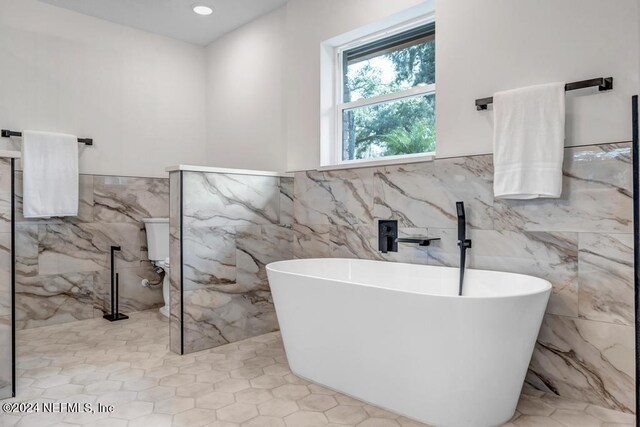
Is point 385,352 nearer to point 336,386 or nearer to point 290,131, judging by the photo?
point 336,386

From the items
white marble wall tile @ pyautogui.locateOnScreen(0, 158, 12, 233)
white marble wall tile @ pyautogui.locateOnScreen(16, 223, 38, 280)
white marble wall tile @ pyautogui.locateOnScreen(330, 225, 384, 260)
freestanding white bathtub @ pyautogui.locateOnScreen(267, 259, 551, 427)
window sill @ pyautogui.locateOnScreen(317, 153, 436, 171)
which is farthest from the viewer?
white marble wall tile @ pyautogui.locateOnScreen(16, 223, 38, 280)

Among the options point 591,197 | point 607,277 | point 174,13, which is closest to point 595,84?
point 591,197

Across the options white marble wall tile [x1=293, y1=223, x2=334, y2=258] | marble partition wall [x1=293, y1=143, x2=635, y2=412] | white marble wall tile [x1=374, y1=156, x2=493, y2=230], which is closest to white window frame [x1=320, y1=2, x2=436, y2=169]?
white marble wall tile [x1=374, y1=156, x2=493, y2=230]

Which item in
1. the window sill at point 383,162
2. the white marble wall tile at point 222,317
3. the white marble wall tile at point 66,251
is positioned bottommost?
the white marble wall tile at point 222,317

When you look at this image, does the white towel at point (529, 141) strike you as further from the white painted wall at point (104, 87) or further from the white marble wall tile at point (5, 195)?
the white painted wall at point (104, 87)

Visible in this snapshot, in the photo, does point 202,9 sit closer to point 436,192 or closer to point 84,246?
point 84,246

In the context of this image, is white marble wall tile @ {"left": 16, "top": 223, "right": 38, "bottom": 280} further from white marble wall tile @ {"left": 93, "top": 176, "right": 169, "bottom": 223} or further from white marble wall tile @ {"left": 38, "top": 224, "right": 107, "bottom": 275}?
white marble wall tile @ {"left": 93, "top": 176, "right": 169, "bottom": 223}

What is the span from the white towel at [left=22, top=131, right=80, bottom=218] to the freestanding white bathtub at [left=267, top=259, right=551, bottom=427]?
1.98 m

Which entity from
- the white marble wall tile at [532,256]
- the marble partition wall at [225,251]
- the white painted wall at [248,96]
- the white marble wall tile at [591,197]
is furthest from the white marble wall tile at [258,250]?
the white marble wall tile at [591,197]

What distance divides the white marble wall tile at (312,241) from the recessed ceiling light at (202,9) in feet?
6.23

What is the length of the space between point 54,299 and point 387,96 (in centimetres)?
296

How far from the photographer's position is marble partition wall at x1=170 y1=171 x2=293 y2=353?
268 centimetres

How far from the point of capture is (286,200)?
3.27 meters

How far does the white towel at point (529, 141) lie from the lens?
Answer: 6.47 ft
